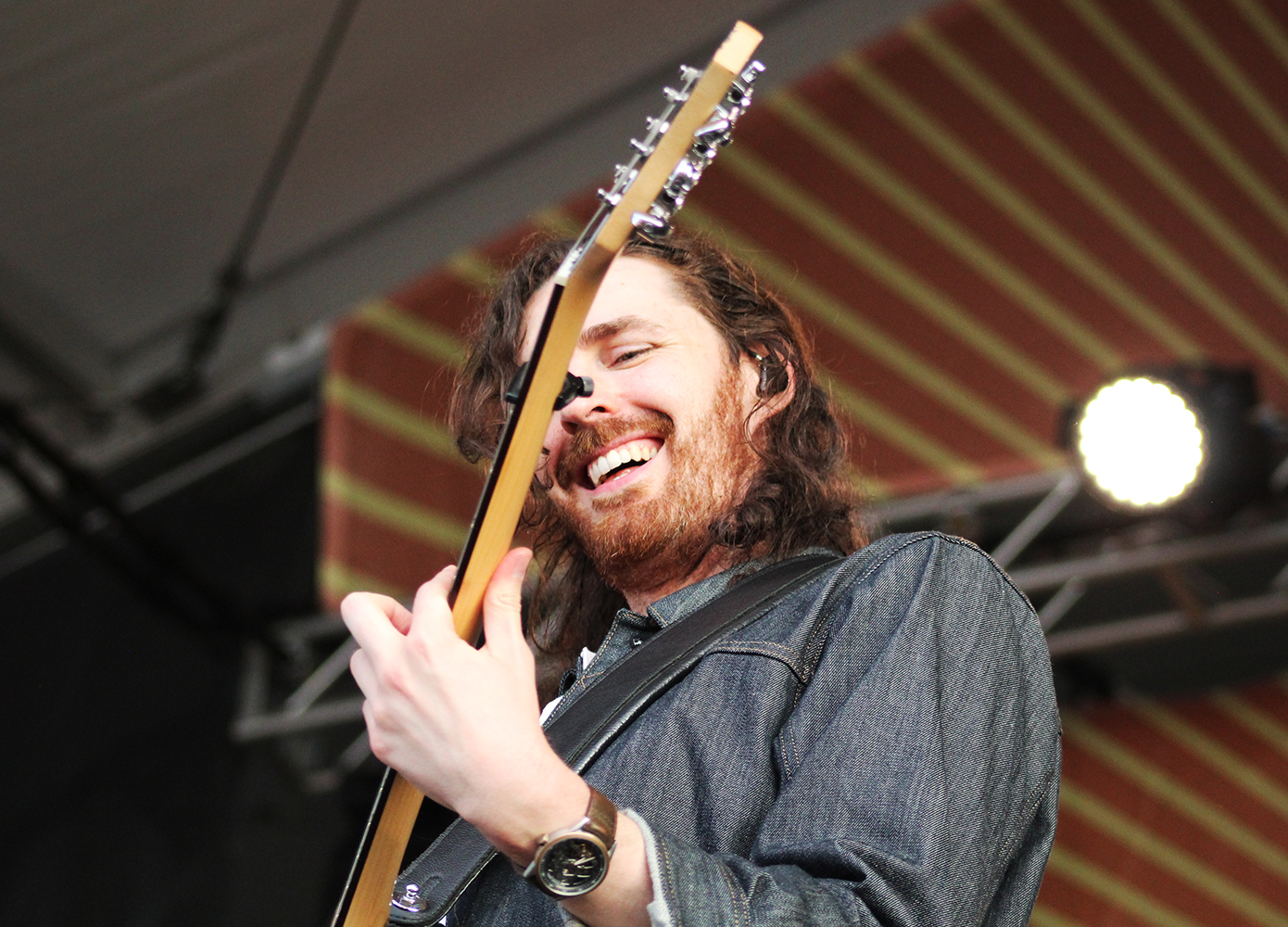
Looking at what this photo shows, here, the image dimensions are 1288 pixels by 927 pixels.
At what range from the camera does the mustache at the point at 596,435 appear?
4.99 feet

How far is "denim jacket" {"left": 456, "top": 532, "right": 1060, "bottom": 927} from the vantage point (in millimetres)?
998

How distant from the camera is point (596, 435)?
152cm

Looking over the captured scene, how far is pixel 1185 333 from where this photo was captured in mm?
3686

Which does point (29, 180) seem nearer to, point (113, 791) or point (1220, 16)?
point (113, 791)

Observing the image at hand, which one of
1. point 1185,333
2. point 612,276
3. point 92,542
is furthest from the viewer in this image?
point 92,542

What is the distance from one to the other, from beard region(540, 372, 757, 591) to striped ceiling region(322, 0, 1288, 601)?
2065 millimetres

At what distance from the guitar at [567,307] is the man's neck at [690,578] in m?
0.41

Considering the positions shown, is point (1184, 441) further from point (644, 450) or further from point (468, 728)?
point (468, 728)

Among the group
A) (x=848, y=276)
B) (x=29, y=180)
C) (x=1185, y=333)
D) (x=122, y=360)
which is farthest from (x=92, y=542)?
(x=1185, y=333)

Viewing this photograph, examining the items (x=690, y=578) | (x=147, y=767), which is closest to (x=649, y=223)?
(x=690, y=578)

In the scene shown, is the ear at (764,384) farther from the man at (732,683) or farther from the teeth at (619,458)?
the teeth at (619,458)

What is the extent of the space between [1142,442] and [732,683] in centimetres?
239

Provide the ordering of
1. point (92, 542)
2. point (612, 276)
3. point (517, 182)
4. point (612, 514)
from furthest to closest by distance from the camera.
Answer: point (92, 542), point (517, 182), point (612, 276), point (612, 514)

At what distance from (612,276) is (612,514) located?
0.36 m
